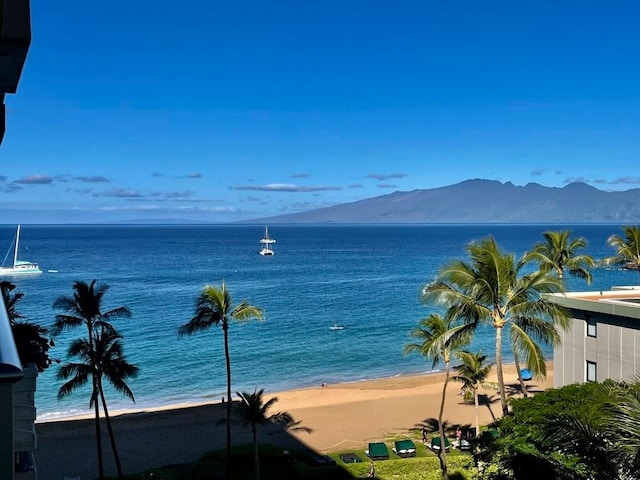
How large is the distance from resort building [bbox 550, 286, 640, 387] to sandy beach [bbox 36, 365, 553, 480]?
14.9ft

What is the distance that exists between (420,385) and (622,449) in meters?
35.4

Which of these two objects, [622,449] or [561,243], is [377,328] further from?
[622,449]

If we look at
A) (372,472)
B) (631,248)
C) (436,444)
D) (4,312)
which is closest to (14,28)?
(4,312)

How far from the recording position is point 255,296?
7875cm

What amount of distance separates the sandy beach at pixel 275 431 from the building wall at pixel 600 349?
170 inches

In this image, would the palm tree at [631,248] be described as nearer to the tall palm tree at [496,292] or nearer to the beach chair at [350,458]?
the tall palm tree at [496,292]

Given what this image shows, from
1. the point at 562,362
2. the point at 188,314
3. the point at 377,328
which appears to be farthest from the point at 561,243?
the point at 188,314

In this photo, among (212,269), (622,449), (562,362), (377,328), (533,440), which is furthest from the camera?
(212,269)

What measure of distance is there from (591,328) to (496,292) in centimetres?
565

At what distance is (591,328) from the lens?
22.2 meters

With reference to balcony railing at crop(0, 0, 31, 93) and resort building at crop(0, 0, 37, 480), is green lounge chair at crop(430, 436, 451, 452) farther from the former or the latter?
balcony railing at crop(0, 0, 31, 93)

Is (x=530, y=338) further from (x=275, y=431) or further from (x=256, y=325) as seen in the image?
(x=256, y=325)

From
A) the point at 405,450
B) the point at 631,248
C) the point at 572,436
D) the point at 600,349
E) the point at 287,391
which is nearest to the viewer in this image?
the point at 572,436

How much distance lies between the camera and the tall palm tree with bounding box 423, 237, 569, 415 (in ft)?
61.5
